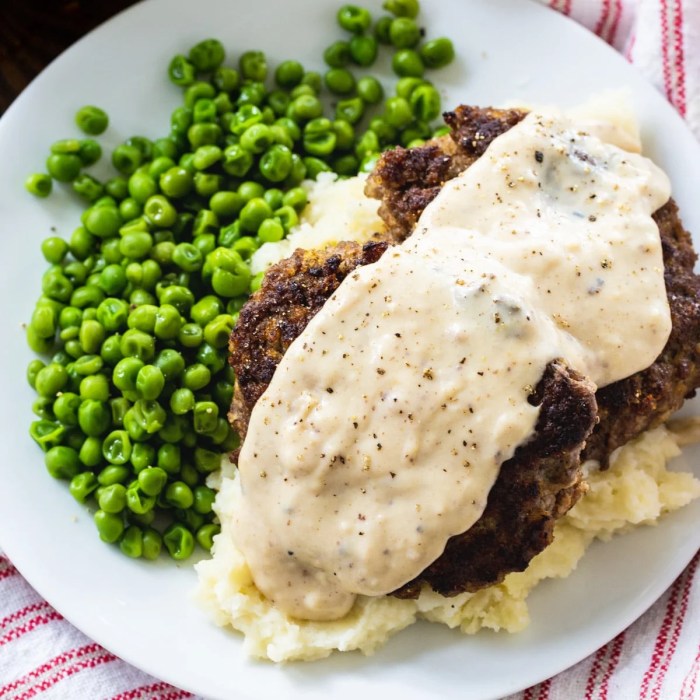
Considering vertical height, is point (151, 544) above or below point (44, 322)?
below

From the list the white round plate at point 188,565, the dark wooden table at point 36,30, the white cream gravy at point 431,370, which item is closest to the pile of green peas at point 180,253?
the white round plate at point 188,565

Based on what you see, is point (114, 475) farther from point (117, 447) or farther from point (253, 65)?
point (253, 65)

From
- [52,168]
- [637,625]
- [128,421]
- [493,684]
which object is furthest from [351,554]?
[52,168]

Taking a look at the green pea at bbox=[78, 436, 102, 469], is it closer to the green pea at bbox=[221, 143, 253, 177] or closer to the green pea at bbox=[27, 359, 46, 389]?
the green pea at bbox=[27, 359, 46, 389]

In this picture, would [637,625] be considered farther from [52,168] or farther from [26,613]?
[52,168]

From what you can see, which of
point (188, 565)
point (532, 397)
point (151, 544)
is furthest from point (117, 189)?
point (532, 397)

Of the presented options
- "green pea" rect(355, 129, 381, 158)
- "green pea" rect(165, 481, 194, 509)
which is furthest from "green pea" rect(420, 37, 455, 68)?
"green pea" rect(165, 481, 194, 509)

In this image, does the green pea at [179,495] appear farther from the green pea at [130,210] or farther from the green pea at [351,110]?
the green pea at [351,110]
